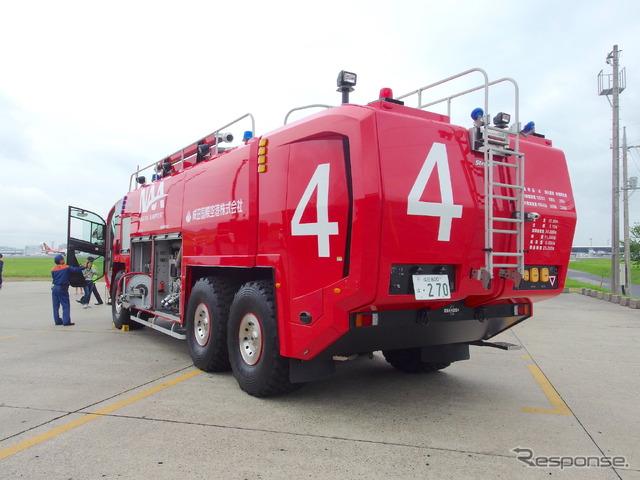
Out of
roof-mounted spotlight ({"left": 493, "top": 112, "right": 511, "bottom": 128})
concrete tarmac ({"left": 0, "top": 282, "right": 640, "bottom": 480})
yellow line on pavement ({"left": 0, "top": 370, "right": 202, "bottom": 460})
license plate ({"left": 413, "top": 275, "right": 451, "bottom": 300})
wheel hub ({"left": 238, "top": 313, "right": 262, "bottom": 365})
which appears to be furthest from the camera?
wheel hub ({"left": 238, "top": 313, "right": 262, "bottom": 365})

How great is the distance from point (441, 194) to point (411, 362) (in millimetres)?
2855

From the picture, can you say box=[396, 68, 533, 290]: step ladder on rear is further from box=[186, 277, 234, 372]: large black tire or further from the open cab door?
the open cab door

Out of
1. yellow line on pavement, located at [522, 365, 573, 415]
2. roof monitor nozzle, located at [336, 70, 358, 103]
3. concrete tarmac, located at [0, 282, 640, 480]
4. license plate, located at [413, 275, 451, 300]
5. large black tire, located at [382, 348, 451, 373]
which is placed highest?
roof monitor nozzle, located at [336, 70, 358, 103]

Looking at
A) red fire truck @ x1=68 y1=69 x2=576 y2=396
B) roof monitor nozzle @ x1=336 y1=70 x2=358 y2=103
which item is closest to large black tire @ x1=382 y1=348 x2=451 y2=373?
red fire truck @ x1=68 y1=69 x2=576 y2=396

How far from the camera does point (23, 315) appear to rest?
1215 cm

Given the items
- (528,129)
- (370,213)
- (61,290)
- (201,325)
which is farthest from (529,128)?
(61,290)

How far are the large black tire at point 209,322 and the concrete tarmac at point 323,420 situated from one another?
8.4 inches

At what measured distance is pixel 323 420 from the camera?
4.41 metres

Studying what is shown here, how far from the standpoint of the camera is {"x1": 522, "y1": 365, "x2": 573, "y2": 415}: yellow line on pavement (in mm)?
4801

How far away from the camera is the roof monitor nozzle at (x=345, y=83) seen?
4.53 meters

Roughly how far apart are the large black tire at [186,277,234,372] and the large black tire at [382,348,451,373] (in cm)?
206

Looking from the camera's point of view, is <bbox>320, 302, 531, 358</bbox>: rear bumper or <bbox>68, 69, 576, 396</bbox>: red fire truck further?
<bbox>320, 302, 531, 358</bbox>: rear bumper

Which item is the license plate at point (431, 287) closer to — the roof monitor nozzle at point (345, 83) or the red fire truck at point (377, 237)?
the red fire truck at point (377, 237)

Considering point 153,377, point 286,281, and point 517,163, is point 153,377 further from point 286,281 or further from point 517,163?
point 517,163
